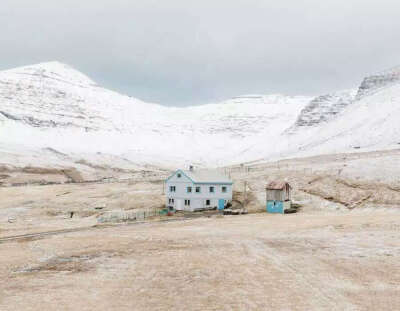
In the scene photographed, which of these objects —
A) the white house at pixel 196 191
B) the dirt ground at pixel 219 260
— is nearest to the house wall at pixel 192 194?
the white house at pixel 196 191

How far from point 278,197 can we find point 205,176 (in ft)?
43.0

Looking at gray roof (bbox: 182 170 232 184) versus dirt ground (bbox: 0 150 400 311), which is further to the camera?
gray roof (bbox: 182 170 232 184)

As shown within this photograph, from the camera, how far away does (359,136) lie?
614 feet

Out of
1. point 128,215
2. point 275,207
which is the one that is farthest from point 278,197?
point 128,215

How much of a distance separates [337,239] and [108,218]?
3453cm

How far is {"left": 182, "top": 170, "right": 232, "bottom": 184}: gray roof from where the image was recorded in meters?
74.1

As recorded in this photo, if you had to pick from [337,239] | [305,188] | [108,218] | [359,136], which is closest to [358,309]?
[337,239]

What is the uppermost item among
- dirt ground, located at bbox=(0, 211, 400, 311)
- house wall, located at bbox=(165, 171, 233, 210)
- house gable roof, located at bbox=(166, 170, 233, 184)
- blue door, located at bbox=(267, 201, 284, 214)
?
house gable roof, located at bbox=(166, 170, 233, 184)

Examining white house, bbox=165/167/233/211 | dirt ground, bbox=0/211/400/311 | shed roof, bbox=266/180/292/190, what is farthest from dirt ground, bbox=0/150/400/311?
white house, bbox=165/167/233/211

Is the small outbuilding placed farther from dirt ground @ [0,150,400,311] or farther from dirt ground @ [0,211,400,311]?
dirt ground @ [0,211,400,311]

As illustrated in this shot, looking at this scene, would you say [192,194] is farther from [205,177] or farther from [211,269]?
[211,269]

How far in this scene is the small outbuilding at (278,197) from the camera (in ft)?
224

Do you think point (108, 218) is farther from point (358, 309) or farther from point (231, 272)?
point (358, 309)

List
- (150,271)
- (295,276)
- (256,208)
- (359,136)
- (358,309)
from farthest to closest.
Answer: (359,136), (256,208), (150,271), (295,276), (358,309)
